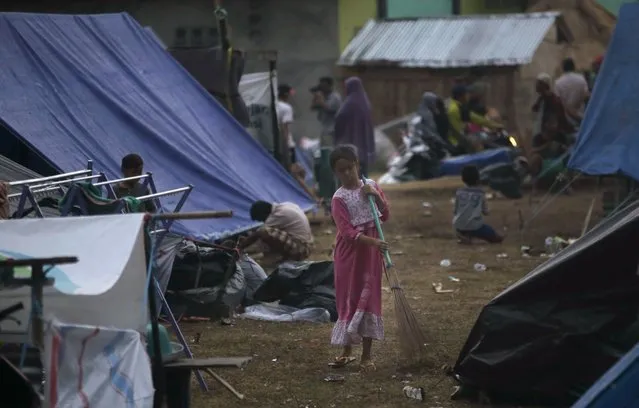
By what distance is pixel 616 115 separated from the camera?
1205 cm

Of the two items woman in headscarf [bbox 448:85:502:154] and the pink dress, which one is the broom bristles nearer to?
the pink dress

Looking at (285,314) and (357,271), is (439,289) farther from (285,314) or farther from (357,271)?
(357,271)

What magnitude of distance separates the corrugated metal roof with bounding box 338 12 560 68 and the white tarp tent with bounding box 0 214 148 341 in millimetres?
17236

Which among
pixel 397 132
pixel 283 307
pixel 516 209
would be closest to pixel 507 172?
pixel 516 209

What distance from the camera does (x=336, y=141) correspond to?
17.2 metres

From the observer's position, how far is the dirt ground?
748cm

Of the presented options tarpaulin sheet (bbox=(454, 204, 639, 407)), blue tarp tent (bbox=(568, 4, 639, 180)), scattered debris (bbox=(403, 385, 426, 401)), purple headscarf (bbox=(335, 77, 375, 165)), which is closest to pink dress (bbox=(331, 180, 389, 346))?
scattered debris (bbox=(403, 385, 426, 401))

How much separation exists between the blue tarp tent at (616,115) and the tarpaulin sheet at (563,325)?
15.2 ft

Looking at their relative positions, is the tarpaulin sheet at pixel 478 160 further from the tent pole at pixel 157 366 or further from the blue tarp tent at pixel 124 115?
the tent pole at pixel 157 366

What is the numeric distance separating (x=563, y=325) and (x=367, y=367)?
161 cm

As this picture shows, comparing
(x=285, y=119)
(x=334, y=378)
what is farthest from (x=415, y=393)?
(x=285, y=119)

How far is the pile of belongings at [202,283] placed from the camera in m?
9.68

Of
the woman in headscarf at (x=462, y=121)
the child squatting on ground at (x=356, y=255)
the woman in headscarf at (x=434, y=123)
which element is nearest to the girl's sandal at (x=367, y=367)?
the child squatting on ground at (x=356, y=255)

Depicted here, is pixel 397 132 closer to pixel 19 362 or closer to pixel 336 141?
pixel 336 141
